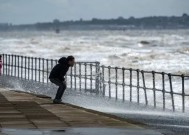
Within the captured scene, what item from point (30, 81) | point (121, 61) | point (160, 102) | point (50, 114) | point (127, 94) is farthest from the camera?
point (121, 61)

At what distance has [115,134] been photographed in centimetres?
1088

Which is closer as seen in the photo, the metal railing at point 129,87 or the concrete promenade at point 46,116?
the concrete promenade at point 46,116

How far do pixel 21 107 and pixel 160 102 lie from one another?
7981 mm

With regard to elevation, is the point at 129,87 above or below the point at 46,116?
below

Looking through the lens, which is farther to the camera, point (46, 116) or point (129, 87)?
point (129, 87)

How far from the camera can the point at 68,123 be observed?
1230cm

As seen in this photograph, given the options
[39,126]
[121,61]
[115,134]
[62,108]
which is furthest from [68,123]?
[121,61]

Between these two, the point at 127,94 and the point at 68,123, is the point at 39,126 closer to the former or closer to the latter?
the point at 68,123

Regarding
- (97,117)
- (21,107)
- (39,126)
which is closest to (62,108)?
(21,107)

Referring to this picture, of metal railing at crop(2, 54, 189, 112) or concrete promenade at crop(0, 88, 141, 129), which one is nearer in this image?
concrete promenade at crop(0, 88, 141, 129)

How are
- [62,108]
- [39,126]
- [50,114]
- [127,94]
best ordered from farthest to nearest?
[127,94] → [62,108] → [50,114] → [39,126]

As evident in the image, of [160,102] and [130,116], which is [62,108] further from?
[160,102]

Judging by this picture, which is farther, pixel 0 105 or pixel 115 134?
pixel 0 105

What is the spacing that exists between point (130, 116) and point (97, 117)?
2126 millimetres
